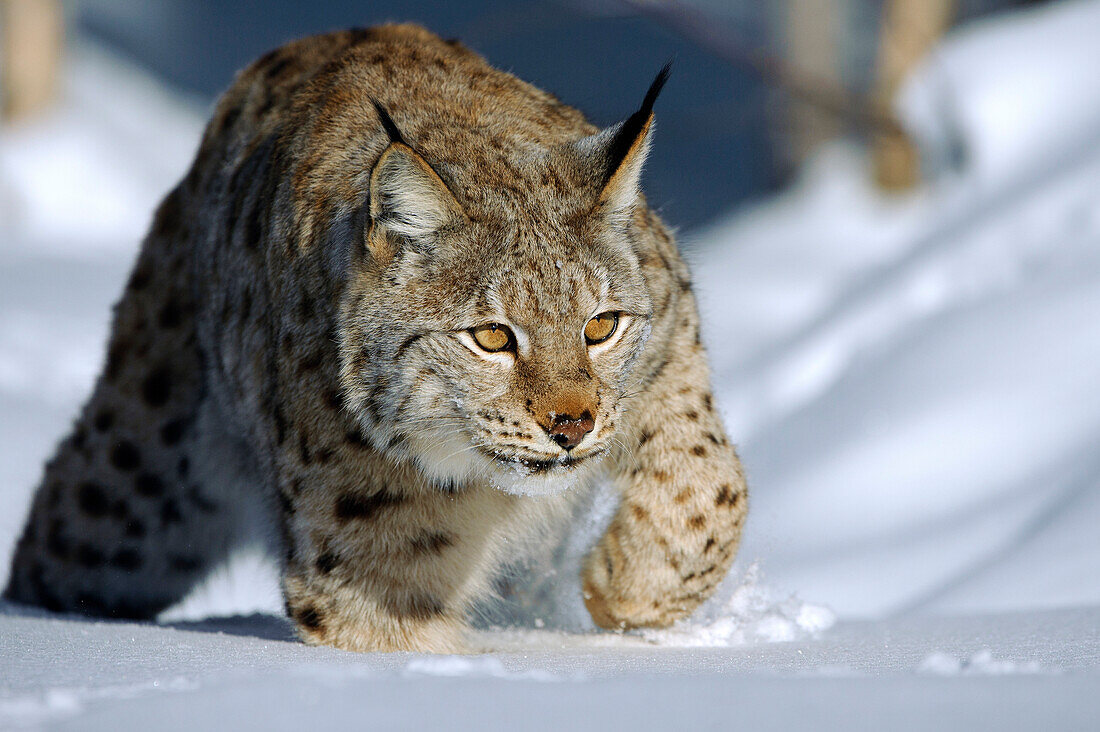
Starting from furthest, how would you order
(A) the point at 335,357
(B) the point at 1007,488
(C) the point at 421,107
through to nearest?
(B) the point at 1007,488
(C) the point at 421,107
(A) the point at 335,357

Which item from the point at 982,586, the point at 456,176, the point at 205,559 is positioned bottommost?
the point at 205,559

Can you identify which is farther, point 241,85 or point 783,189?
point 783,189

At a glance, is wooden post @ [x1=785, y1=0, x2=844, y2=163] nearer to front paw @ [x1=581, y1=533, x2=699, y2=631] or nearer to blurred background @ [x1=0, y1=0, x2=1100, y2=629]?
blurred background @ [x1=0, y1=0, x2=1100, y2=629]

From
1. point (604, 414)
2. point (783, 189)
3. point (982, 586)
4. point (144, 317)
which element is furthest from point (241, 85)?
point (783, 189)

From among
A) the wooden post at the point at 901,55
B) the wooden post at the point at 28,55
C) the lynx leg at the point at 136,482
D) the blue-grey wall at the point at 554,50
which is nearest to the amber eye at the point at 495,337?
the lynx leg at the point at 136,482

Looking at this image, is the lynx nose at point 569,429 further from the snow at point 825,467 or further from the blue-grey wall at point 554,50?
the blue-grey wall at point 554,50

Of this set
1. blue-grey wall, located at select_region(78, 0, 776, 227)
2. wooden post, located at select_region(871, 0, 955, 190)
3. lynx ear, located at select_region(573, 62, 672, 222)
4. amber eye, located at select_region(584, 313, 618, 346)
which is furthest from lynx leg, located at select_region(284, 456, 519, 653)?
blue-grey wall, located at select_region(78, 0, 776, 227)

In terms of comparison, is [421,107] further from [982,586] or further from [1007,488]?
[1007,488]

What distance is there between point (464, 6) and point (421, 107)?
37.0 feet

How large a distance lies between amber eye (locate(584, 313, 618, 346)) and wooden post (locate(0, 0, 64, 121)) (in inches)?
331

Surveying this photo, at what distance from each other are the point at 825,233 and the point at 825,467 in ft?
13.4

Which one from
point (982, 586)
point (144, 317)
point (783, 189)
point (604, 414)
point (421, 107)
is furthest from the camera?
point (783, 189)

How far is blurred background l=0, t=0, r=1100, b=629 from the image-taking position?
4.74 m

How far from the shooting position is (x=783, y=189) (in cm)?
1003
